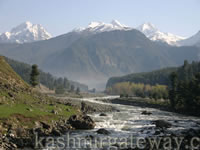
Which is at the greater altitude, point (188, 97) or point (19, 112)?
point (188, 97)

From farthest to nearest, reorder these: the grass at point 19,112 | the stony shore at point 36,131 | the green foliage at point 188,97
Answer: the green foliage at point 188,97 → the grass at point 19,112 → the stony shore at point 36,131

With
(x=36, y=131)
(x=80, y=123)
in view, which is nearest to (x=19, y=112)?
(x=36, y=131)

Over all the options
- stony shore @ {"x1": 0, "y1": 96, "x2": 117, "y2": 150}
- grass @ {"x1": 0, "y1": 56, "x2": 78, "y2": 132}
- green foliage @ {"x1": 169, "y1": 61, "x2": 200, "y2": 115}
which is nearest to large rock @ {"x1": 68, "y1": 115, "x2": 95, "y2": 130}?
stony shore @ {"x1": 0, "y1": 96, "x2": 117, "y2": 150}

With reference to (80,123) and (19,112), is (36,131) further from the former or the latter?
(80,123)

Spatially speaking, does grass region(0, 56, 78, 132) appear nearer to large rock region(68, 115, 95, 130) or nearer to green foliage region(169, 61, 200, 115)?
large rock region(68, 115, 95, 130)

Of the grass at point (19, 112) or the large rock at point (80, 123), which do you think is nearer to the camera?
the grass at point (19, 112)

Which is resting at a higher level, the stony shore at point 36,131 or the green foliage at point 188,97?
the green foliage at point 188,97

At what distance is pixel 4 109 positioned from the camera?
52125 mm

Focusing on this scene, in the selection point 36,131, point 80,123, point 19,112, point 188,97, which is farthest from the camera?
point 188,97

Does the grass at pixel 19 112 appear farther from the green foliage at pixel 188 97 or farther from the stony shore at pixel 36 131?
the green foliage at pixel 188 97

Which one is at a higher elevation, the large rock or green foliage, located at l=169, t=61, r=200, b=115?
green foliage, located at l=169, t=61, r=200, b=115

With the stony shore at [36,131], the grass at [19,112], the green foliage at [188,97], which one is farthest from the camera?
the green foliage at [188,97]

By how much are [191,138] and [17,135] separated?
3135cm

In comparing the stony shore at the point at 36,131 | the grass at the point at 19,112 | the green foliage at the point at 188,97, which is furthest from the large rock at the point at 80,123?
the green foliage at the point at 188,97
